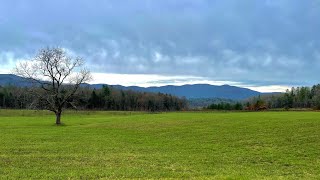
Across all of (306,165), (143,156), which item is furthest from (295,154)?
(143,156)

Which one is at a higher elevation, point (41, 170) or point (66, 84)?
point (66, 84)

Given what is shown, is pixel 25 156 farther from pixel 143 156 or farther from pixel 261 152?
pixel 261 152

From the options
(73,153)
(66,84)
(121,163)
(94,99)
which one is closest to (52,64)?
(66,84)

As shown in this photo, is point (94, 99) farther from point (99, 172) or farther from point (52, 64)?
point (99, 172)

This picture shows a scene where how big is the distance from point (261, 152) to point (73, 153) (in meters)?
11.1

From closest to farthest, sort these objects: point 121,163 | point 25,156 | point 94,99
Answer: point 121,163 → point 25,156 → point 94,99

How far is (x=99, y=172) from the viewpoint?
1580cm

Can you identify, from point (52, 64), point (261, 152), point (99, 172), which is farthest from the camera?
point (52, 64)

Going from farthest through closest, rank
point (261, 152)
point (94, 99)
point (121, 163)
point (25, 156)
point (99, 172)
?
point (94, 99) < point (261, 152) < point (25, 156) < point (121, 163) < point (99, 172)

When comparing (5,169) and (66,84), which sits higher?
(66,84)

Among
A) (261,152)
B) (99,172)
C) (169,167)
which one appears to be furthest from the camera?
(261,152)

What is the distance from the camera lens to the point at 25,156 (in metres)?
21.8

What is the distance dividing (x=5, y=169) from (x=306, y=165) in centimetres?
1329

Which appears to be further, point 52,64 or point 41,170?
point 52,64
